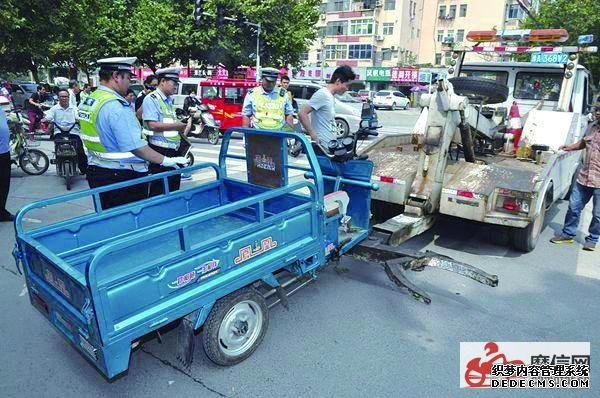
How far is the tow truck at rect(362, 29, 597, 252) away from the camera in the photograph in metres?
4.34

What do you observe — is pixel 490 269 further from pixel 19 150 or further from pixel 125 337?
pixel 19 150

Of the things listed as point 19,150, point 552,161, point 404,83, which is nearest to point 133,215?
point 552,161

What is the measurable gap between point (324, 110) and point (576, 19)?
2491 centimetres

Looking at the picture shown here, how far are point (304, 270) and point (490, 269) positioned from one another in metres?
2.31

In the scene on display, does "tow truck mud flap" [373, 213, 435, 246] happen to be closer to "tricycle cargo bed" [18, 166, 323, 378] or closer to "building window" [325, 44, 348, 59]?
"tricycle cargo bed" [18, 166, 323, 378]

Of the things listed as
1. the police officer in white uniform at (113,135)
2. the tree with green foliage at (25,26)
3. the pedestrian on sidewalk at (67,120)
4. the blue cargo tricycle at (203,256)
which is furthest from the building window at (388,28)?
the police officer in white uniform at (113,135)

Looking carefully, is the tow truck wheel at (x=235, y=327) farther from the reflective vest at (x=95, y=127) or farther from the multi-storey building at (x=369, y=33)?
the multi-storey building at (x=369, y=33)

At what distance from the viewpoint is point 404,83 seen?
42.3 meters

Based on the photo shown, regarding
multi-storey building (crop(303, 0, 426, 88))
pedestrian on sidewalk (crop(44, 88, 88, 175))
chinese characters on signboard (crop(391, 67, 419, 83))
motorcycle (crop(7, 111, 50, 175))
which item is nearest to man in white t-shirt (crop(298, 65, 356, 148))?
pedestrian on sidewalk (crop(44, 88, 88, 175))

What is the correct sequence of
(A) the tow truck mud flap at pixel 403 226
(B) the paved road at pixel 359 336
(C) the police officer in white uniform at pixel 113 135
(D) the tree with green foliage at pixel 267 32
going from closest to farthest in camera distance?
(B) the paved road at pixel 359 336 < (C) the police officer in white uniform at pixel 113 135 < (A) the tow truck mud flap at pixel 403 226 < (D) the tree with green foliage at pixel 267 32

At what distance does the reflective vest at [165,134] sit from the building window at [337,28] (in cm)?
4502

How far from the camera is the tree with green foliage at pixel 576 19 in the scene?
72.4ft

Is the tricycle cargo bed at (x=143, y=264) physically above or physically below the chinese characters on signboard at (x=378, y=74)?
below

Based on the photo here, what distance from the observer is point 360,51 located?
45.3 meters
